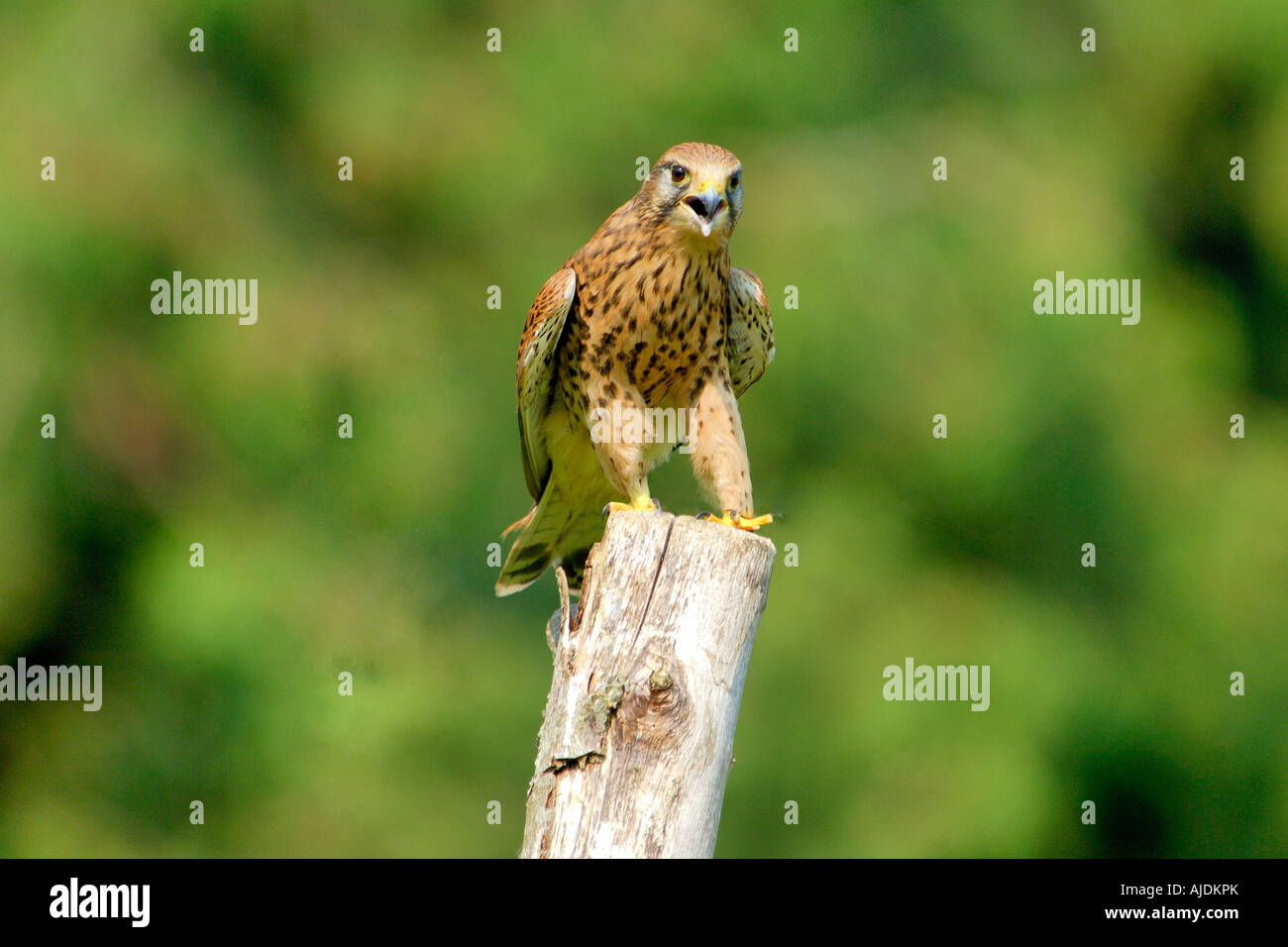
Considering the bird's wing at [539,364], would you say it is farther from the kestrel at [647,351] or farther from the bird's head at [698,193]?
the bird's head at [698,193]

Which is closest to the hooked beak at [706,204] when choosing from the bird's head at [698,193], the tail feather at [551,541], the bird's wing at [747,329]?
the bird's head at [698,193]

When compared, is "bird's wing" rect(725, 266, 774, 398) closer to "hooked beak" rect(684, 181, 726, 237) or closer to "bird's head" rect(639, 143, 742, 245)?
"bird's head" rect(639, 143, 742, 245)

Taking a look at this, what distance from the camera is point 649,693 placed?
8.30 ft

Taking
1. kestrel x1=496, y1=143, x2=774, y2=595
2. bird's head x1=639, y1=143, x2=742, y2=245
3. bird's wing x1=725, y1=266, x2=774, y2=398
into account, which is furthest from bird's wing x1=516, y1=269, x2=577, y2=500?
bird's wing x1=725, y1=266, x2=774, y2=398

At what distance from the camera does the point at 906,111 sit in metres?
8.14

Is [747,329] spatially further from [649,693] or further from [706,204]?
[649,693]

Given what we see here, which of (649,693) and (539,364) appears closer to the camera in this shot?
(649,693)

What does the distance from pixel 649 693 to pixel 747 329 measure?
1790mm

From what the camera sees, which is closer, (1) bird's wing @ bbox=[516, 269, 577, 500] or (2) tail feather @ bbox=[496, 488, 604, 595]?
(1) bird's wing @ bbox=[516, 269, 577, 500]

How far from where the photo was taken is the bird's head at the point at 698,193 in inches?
138

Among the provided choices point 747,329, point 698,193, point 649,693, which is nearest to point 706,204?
point 698,193

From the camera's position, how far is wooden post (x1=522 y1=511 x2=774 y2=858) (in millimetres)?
2490
